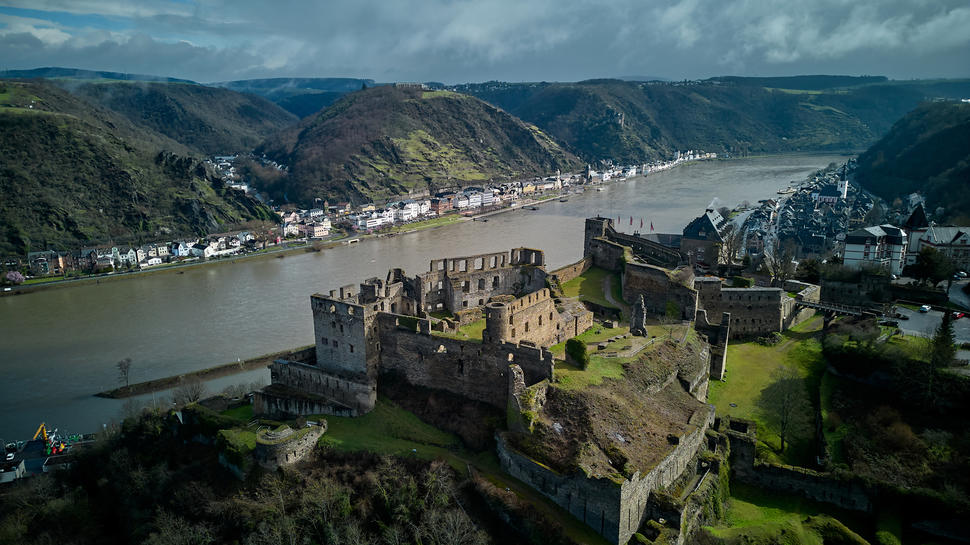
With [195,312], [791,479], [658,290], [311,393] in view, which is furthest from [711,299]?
[195,312]

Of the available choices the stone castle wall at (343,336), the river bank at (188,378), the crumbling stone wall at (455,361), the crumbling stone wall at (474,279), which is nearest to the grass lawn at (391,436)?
the crumbling stone wall at (455,361)

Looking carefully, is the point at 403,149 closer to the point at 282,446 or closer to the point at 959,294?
the point at 959,294

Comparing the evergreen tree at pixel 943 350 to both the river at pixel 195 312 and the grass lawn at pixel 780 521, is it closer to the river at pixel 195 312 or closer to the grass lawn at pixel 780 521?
the grass lawn at pixel 780 521

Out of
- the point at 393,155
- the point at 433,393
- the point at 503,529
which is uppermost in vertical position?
the point at 393,155

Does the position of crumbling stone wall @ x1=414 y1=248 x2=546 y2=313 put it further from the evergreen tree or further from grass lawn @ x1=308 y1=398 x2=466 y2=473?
the evergreen tree

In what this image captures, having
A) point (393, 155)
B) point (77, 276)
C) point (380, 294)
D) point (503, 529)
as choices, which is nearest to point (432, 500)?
point (503, 529)

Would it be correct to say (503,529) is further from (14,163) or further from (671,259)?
(14,163)
